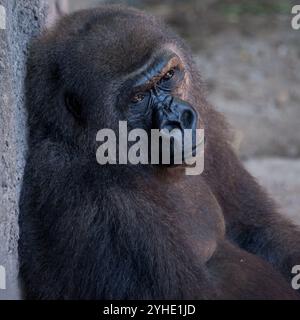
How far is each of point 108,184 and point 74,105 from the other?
1.45ft

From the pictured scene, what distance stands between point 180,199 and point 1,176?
1.02m

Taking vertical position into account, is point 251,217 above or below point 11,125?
below

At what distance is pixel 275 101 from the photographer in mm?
8617

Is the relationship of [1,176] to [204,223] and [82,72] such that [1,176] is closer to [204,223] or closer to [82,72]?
[82,72]

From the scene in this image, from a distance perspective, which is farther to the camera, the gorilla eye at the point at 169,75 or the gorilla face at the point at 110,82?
the gorilla eye at the point at 169,75

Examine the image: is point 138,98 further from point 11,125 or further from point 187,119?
point 11,125

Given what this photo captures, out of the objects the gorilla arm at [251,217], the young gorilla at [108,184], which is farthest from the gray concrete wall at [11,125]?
the gorilla arm at [251,217]

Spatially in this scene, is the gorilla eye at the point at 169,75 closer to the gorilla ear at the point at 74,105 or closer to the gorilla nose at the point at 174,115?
the gorilla nose at the point at 174,115

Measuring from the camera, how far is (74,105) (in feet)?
13.9

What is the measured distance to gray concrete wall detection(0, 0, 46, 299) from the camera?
390 cm

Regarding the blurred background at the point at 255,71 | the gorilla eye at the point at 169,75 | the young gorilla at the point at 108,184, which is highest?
the blurred background at the point at 255,71

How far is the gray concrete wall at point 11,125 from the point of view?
390 centimetres

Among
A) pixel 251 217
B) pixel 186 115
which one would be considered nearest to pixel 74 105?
pixel 186 115

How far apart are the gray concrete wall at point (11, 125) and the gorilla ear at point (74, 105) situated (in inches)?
9.2
